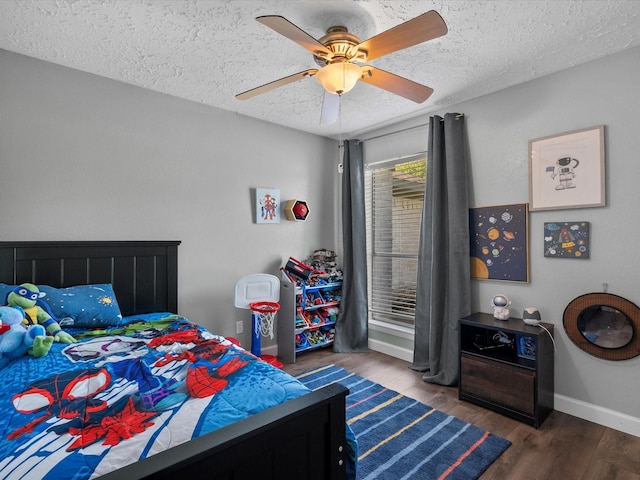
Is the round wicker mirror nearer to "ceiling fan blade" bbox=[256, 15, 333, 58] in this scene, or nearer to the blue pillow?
"ceiling fan blade" bbox=[256, 15, 333, 58]

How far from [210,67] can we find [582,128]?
8.63ft

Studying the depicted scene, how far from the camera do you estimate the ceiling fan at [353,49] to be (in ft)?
4.73

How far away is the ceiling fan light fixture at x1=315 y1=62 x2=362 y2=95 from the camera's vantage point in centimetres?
176

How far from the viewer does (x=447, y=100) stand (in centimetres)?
298

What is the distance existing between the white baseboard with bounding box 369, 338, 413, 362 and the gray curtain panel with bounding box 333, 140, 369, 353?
82 mm

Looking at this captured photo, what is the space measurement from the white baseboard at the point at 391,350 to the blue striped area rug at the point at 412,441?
78cm

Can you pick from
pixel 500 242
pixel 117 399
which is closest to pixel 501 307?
pixel 500 242

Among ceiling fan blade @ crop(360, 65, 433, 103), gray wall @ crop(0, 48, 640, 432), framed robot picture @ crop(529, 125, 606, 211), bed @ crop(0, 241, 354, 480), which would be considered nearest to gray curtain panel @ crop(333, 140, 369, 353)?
gray wall @ crop(0, 48, 640, 432)

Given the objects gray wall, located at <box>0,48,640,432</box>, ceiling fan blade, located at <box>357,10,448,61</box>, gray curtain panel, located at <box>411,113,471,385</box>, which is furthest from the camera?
gray curtain panel, located at <box>411,113,471,385</box>

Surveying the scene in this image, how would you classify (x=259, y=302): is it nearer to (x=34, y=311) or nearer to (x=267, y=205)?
(x=267, y=205)

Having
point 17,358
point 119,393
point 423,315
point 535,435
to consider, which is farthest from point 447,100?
point 17,358

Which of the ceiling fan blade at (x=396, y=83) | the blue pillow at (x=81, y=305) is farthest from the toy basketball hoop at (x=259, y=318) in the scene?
the ceiling fan blade at (x=396, y=83)

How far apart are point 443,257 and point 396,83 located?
5.42 feet

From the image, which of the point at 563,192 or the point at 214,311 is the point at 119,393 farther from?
the point at 563,192
